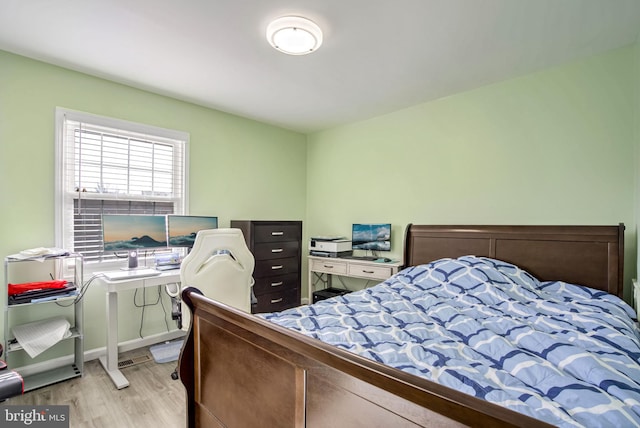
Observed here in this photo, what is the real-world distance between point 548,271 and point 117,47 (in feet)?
11.8

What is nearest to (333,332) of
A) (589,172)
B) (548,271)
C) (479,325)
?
(479,325)

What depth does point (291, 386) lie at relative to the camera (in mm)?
1069

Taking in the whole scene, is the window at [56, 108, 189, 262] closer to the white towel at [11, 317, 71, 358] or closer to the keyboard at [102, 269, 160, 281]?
the keyboard at [102, 269, 160, 281]

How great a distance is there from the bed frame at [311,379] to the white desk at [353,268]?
Result: 1.41 meters

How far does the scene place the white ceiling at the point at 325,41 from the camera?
1.84 metres

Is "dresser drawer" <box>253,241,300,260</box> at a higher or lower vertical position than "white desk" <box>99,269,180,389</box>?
higher

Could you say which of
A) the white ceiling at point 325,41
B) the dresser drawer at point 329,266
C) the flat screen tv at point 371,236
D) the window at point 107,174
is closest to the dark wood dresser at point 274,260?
the dresser drawer at point 329,266

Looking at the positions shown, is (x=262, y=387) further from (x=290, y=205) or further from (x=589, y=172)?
(x=290, y=205)

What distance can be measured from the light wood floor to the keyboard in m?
0.75

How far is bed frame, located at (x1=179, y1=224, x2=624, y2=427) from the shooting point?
2.35ft

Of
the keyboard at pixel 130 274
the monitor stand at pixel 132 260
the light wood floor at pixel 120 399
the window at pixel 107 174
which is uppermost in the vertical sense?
the window at pixel 107 174

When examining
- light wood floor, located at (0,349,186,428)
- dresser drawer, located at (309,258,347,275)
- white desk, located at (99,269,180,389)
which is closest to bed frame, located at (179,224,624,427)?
light wood floor, located at (0,349,186,428)

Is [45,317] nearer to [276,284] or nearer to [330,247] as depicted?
[276,284]
